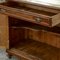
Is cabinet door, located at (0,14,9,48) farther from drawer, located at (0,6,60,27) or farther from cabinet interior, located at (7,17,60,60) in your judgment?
drawer, located at (0,6,60,27)

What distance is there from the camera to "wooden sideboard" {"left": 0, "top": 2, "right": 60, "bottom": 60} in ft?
7.13

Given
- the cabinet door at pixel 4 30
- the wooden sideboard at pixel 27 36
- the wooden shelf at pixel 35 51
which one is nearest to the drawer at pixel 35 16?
the wooden sideboard at pixel 27 36

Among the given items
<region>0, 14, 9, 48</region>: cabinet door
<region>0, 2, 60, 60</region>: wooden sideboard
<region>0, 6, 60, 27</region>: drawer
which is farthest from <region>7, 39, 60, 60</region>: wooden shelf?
<region>0, 6, 60, 27</region>: drawer

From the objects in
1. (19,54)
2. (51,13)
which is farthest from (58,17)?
(19,54)

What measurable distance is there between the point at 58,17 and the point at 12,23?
76cm

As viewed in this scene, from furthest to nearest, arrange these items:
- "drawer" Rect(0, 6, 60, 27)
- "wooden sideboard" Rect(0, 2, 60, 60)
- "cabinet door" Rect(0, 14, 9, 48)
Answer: "cabinet door" Rect(0, 14, 9, 48) → "wooden sideboard" Rect(0, 2, 60, 60) → "drawer" Rect(0, 6, 60, 27)

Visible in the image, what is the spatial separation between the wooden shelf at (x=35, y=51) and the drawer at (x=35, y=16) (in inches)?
19.6

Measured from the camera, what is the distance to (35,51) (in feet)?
7.70

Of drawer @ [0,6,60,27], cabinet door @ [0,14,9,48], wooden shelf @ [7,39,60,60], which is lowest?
wooden shelf @ [7,39,60,60]

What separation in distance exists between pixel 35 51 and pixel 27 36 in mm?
385

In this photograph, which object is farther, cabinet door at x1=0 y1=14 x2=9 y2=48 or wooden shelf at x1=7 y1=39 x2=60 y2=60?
cabinet door at x1=0 y1=14 x2=9 y2=48

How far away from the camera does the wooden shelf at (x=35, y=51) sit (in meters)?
2.22

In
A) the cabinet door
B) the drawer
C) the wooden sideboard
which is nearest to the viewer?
the drawer

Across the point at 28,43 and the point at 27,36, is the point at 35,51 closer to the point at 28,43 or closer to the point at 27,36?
the point at 28,43
